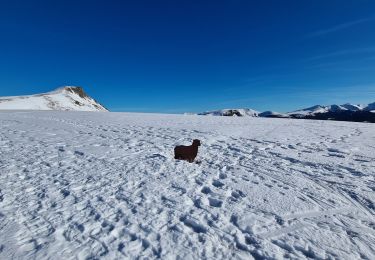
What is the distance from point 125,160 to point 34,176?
3.05 metres

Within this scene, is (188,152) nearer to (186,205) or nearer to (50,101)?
(186,205)

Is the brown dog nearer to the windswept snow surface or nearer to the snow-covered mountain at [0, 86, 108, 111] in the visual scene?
the windswept snow surface

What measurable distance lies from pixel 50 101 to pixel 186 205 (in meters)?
139

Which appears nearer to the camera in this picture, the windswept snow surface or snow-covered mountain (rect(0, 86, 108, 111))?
the windswept snow surface

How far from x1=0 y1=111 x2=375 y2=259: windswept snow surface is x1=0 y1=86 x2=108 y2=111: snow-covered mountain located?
311ft

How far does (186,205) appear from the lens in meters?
6.16

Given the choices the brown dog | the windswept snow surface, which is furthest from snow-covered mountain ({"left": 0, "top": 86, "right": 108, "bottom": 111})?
the brown dog

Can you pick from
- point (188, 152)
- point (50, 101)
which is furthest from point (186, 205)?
point (50, 101)

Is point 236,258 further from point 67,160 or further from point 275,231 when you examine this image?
point 67,160

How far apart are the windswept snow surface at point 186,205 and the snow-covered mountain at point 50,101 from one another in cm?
9481

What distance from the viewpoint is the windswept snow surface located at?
455cm

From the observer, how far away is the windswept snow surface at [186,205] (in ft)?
14.9

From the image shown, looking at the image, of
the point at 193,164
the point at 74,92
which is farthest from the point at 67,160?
the point at 74,92

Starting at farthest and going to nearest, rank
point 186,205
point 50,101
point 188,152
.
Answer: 1. point 50,101
2. point 188,152
3. point 186,205
